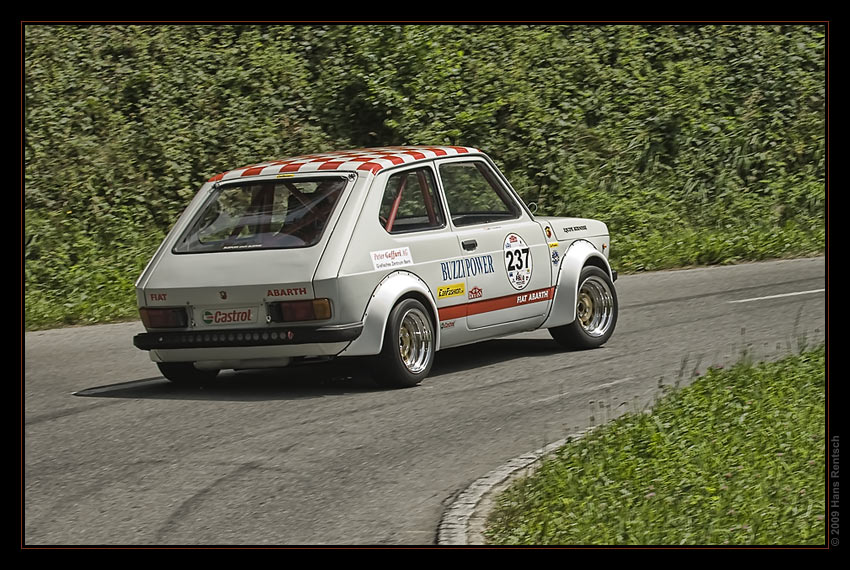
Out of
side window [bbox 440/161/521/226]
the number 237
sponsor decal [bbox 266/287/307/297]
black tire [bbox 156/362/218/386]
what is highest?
side window [bbox 440/161/521/226]

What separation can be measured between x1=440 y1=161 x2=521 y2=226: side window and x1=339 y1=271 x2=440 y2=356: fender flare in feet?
3.32

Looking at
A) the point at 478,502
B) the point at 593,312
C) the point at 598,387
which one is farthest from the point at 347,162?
the point at 478,502

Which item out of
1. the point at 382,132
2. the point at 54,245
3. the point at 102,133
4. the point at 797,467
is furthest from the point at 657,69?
the point at 797,467

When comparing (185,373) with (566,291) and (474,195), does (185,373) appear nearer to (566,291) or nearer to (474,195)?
(474,195)

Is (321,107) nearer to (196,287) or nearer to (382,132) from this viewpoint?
(382,132)

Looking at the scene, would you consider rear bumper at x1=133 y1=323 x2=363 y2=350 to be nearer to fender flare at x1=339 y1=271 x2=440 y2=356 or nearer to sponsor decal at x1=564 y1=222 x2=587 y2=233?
fender flare at x1=339 y1=271 x2=440 y2=356

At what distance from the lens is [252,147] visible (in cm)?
1955

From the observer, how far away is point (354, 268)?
30.8 ft

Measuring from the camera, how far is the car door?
1047cm

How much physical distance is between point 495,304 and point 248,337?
7.28ft

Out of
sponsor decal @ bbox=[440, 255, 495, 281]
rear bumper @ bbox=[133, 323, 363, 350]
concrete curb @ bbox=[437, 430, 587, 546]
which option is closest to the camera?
concrete curb @ bbox=[437, 430, 587, 546]

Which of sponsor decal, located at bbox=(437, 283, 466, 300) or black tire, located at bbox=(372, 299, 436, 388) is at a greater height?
sponsor decal, located at bbox=(437, 283, 466, 300)

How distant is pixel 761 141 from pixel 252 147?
8.61m

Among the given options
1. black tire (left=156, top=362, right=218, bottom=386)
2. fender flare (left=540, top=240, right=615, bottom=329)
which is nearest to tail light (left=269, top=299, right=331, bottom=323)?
black tire (left=156, top=362, right=218, bottom=386)
